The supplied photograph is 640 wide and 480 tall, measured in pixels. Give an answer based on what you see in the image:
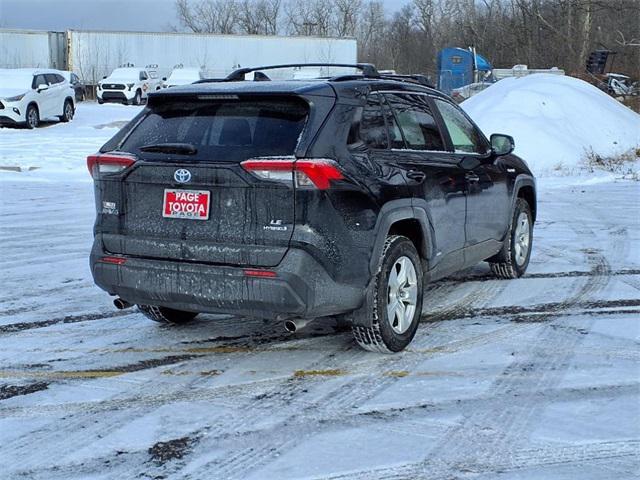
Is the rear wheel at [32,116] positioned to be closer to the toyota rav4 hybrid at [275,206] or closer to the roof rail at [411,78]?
the roof rail at [411,78]

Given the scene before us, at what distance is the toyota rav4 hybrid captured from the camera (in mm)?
4809

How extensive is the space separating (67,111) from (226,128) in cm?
2504

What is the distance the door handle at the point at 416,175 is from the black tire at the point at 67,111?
24.5m

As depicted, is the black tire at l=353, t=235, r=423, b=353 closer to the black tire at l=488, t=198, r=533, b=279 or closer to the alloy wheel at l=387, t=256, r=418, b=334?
the alloy wheel at l=387, t=256, r=418, b=334

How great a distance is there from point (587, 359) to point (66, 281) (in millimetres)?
4595

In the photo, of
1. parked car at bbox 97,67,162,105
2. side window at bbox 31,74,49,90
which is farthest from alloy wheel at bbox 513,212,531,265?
parked car at bbox 97,67,162,105

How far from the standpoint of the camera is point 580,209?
12.5 m

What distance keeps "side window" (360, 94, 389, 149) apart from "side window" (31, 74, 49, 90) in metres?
23.0

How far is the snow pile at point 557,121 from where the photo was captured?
680 inches

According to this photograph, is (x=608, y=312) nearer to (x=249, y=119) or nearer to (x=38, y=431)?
(x=249, y=119)

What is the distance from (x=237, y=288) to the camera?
4.85 metres

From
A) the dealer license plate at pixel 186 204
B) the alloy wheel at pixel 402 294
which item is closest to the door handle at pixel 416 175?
the alloy wheel at pixel 402 294

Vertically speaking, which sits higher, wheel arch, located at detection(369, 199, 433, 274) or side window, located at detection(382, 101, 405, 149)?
side window, located at detection(382, 101, 405, 149)

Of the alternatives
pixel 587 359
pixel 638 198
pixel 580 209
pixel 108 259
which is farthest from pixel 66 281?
pixel 638 198
